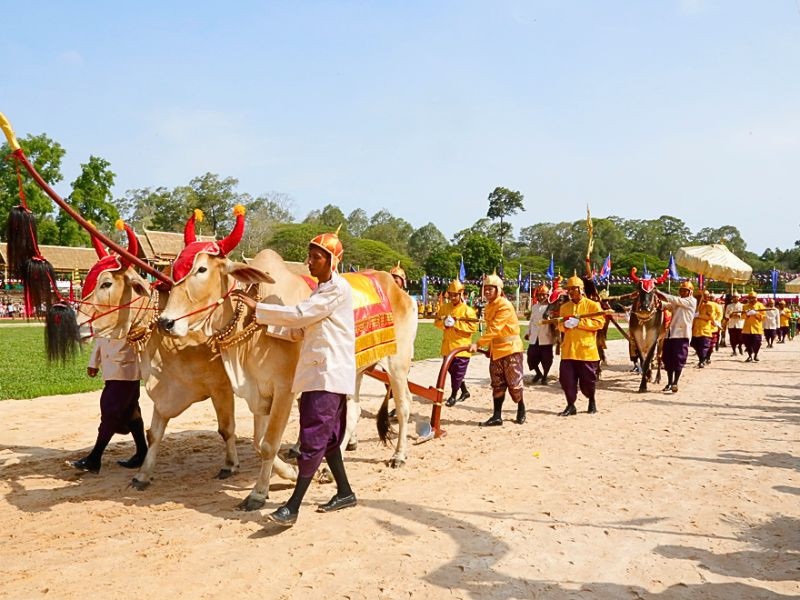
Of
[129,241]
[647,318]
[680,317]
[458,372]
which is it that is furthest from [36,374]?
[680,317]

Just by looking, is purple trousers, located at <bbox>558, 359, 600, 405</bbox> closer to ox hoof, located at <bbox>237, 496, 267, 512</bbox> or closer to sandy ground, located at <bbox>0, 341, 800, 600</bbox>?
sandy ground, located at <bbox>0, 341, 800, 600</bbox>

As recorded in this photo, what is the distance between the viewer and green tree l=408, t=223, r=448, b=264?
7750 centimetres

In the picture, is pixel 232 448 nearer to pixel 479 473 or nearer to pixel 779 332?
pixel 479 473

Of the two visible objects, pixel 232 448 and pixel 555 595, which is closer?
pixel 555 595

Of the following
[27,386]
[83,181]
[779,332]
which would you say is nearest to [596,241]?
[779,332]

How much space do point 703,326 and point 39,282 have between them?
15422 mm

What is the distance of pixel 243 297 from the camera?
15.8ft

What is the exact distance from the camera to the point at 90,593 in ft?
11.9

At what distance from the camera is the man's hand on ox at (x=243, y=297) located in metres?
4.69

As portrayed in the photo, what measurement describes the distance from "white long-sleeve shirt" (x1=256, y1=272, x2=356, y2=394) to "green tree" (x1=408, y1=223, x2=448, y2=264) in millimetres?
71934

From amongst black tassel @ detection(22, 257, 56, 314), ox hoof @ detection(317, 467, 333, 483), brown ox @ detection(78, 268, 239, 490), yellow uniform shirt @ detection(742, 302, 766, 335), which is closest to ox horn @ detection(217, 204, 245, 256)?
brown ox @ detection(78, 268, 239, 490)

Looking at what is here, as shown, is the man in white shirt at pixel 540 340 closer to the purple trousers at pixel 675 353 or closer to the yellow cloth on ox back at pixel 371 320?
the purple trousers at pixel 675 353

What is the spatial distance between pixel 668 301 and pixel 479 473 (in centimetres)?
845

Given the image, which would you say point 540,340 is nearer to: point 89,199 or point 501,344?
point 501,344
